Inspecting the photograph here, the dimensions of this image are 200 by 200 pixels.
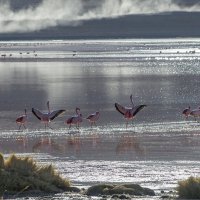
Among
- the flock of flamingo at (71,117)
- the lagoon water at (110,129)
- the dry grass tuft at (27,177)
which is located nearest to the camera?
the dry grass tuft at (27,177)

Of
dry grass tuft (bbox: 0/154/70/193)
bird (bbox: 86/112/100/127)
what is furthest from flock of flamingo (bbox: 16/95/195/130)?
dry grass tuft (bbox: 0/154/70/193)

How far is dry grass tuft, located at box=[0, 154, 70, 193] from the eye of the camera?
14.2m

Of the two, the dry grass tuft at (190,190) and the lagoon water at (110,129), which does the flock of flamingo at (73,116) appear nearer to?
the lagoon water at (110,129)

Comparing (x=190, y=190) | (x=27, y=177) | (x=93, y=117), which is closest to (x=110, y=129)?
(x=93, y=117)

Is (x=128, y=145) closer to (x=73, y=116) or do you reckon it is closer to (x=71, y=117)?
(x=71, y=117)

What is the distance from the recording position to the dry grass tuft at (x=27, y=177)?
1424 centimetres

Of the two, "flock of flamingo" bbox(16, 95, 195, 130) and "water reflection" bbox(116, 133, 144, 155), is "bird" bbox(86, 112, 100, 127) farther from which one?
"water reflection" bbox(116, 133, 144, 155)

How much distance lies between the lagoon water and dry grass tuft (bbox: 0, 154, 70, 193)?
1.17 meters

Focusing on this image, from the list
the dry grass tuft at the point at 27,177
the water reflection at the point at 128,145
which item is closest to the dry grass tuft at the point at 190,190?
the dry grass tuft at the point at 27,177

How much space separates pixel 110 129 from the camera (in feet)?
78.6

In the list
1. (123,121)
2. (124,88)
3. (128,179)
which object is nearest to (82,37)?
(124,88)

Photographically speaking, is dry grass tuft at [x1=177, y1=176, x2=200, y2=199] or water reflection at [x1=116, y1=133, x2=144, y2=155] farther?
water reflection at [x1=116, y1=133, x2=144, y2=155]

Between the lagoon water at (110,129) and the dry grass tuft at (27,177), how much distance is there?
3.83ft

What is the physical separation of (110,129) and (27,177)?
968 cm
